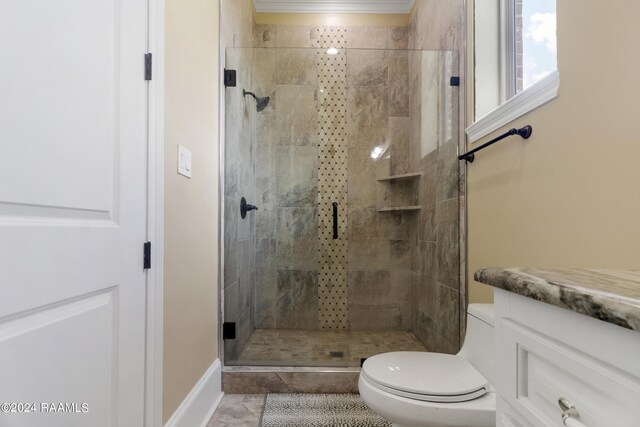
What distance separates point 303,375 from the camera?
1953 mm

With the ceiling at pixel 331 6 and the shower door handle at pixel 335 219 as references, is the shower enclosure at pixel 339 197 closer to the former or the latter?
the shower door handle at pixel 335 219

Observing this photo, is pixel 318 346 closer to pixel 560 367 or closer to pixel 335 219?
pixel 335 219

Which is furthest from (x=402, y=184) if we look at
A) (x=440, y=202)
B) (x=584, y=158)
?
(x=584, y=158)

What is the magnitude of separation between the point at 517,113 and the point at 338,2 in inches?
91.0

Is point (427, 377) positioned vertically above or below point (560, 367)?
below

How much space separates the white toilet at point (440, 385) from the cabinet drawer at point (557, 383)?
482 millimetres

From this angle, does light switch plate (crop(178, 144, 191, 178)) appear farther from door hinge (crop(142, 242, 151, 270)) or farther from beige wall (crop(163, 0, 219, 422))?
door hinge (crop(142, 242, 151, 270))

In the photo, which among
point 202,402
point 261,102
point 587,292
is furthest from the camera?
point 261,102

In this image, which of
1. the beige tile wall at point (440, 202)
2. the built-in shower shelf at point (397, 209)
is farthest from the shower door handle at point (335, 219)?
the beige tile wall at point (440, 202)

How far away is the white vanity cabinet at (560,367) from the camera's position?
1.29ft

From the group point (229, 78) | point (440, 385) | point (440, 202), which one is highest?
point (229, 78)

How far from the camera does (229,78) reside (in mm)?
2113

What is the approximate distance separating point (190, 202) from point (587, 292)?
4.69ft

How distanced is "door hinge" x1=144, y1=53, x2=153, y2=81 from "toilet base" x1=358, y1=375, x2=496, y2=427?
51.7 inches
